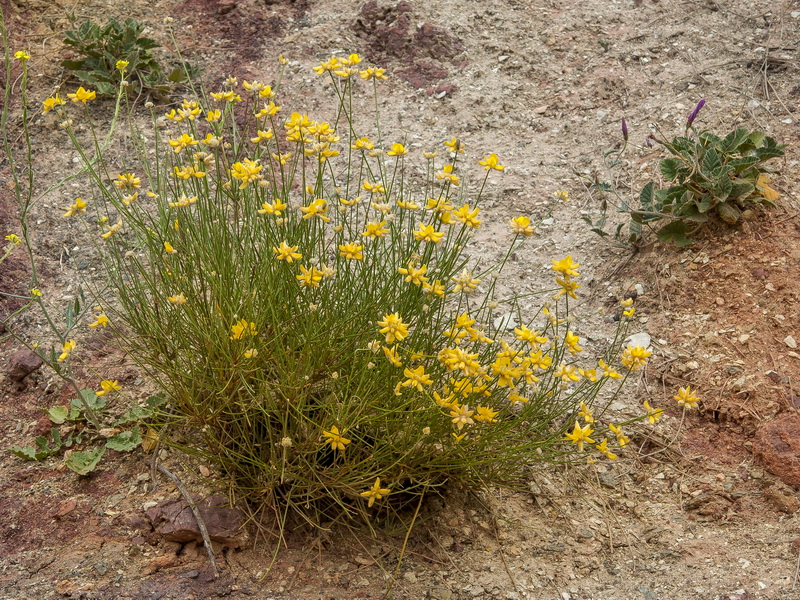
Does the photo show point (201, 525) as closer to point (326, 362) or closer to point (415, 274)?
point (326, 362)

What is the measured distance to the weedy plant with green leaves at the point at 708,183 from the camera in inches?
128

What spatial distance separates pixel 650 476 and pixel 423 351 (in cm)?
102

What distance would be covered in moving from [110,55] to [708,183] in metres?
3.22

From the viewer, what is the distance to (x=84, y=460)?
2576 millimetres

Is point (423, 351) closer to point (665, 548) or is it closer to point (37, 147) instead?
point (665, 548)

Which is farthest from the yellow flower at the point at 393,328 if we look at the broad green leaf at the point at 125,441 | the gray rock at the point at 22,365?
the gray rock at the point at 22,365

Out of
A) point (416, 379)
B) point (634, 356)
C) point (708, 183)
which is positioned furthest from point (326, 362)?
point (708, 183)

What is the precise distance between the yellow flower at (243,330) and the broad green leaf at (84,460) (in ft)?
2.56

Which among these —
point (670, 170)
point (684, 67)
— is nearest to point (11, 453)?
point (670, 170)

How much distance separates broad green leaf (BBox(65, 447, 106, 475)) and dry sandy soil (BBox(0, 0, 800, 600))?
0.05 meters

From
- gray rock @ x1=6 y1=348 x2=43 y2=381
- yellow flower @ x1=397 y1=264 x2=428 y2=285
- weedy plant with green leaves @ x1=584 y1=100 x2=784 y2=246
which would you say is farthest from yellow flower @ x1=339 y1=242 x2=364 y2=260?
weedy plant with green leaves @ x1=584 y1=100 x2=784 y2=246

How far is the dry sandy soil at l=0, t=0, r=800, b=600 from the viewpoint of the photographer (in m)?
2.31

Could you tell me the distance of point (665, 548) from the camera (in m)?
2.46

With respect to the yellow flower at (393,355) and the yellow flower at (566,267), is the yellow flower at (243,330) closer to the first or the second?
the yellow flower at (393,355)
